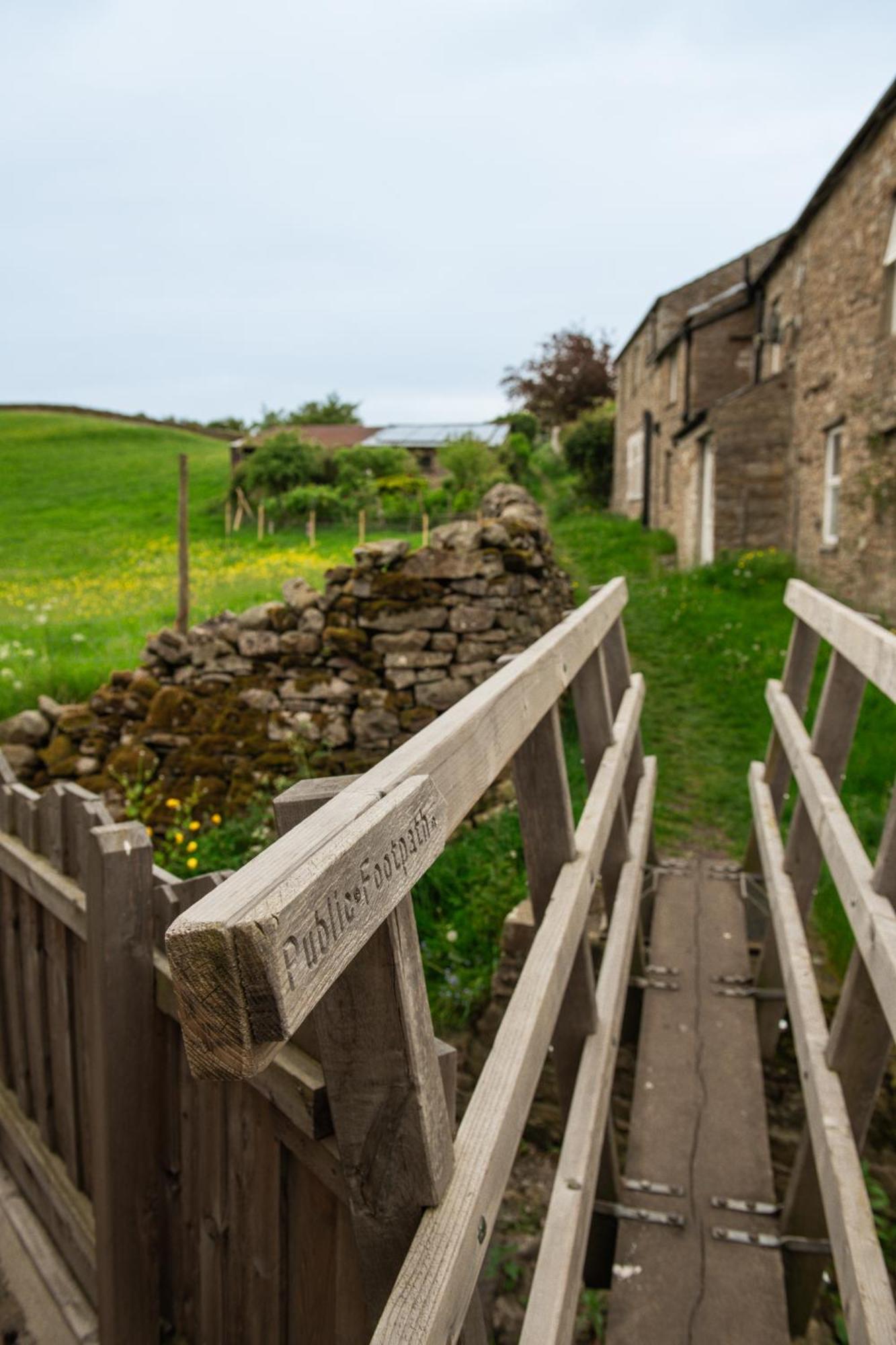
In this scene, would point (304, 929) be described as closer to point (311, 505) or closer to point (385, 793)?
point (385, 793)

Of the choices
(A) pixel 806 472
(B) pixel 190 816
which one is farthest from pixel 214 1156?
(A) pixel 806 472

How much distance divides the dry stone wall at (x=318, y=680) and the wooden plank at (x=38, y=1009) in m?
4.06

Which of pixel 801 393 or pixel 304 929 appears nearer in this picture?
pixel 304 929

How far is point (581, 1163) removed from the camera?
2.14 meters

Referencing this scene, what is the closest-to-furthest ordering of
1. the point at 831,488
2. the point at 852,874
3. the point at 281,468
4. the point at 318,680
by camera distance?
1. the point at 852,874
2. the point at 318,680
3. the point at 831,488
4. the point at 281,468

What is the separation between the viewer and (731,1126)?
9.59 feet

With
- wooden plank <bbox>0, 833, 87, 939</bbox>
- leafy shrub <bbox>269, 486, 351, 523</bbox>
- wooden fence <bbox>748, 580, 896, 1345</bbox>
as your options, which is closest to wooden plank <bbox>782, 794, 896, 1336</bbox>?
wooden fence <bbox>748, 580, 896, 1345</bbox>

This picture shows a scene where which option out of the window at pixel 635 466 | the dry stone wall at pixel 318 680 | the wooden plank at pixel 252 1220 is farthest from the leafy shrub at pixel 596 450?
the wooden plank at pixel 252 1220

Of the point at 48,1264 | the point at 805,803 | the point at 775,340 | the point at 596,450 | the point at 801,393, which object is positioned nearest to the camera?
the point at 48,1264

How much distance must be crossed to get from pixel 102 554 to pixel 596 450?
1697cm

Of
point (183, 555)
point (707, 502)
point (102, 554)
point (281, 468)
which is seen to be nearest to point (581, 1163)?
point (183, 555)

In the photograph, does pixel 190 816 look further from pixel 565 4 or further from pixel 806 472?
pixel 806 472

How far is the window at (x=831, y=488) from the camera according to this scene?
12.8 metres

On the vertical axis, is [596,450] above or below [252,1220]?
above
